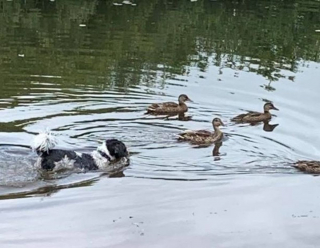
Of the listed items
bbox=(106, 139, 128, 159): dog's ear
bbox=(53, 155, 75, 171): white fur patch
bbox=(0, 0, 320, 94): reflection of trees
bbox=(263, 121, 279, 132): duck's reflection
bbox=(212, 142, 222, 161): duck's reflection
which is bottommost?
bbox=(53, 155, 75, 171): white fur patch

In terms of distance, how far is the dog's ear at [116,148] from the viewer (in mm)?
10156

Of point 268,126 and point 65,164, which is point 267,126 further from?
point 65,164

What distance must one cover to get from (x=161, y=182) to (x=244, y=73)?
22.3ft

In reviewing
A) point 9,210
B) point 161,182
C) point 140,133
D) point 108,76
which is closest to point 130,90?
point 108,76

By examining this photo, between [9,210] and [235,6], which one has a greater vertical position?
[235,6]

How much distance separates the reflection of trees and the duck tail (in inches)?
167

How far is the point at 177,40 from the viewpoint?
61.8 ft

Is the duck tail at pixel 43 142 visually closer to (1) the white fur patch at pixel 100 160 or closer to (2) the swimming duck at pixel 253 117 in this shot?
(1) the white fur patch at pixel 100 160

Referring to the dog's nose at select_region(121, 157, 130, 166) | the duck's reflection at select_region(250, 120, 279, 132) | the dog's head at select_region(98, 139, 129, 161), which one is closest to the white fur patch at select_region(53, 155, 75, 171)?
the dog's head at select_region(98, 139, 129, 161)

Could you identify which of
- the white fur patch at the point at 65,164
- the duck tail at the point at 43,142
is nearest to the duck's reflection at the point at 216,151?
the white fur patch at the point at 65,164

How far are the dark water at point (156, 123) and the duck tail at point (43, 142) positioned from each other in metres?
0.34

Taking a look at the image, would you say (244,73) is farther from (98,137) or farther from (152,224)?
(152,224)

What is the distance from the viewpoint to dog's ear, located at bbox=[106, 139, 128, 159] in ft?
33.3

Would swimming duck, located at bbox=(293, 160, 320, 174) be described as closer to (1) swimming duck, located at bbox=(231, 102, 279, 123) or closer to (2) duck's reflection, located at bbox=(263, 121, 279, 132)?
(2) duck's reflection, located at bbox=(263, 121, 279, 132)
